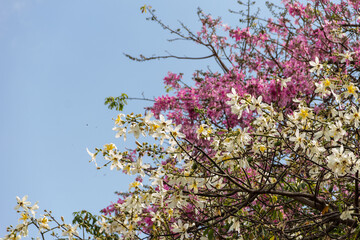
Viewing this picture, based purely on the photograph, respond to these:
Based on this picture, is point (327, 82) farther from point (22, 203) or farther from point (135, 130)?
point (22, 203)

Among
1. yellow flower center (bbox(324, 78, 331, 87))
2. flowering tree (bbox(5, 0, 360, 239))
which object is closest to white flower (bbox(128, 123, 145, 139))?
flowering tree (bbox(5, 0, 360, 239))

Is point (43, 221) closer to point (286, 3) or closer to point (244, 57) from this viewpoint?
point (244, 57)

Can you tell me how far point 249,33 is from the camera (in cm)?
634

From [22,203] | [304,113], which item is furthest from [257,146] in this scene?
[22,203]

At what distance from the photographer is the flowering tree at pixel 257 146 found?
2.67m

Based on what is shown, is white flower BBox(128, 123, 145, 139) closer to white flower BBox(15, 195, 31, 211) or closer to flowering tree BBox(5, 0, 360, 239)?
flowering tree BBox(5, 0, 360, 239)

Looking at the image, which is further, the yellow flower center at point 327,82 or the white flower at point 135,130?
the yellow flower center at point 327,82

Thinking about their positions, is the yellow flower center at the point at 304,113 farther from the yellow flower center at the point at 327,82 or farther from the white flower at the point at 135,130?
the white flower at the point at 135,130

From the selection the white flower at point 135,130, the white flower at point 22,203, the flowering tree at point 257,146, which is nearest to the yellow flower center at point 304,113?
the flowering tree at point 257,146

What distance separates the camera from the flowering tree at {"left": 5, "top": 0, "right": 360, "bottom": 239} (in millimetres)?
2674

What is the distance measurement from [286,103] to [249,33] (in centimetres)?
188

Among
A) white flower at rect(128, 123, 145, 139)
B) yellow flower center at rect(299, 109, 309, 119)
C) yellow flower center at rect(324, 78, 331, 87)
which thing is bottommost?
yellow flower center at rect(299, 109, 309, 119)

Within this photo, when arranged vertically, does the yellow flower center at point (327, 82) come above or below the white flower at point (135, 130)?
above

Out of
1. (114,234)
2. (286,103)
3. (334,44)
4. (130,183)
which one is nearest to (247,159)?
(130,183)
